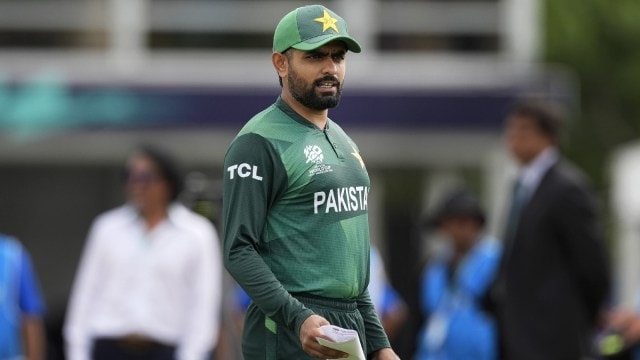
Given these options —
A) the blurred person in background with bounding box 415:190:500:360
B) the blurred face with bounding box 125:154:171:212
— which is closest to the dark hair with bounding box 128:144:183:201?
the blurred face with bounding box 125:154:171:212

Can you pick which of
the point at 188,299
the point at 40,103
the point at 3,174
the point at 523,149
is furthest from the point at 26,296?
the point at 3,174

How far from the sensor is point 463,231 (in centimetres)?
1120

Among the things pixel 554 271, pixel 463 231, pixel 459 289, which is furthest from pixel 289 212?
pixel 463 231

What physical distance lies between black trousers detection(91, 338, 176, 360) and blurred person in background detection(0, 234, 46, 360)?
720 mm

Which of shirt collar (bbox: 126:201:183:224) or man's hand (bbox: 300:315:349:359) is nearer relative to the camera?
man's hand (bbox: 300:315:349:359)

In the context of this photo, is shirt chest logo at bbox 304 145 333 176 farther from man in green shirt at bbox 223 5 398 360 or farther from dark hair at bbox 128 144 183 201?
dark hair at bbox 128 144 183 201

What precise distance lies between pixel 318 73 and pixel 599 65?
87.9 ft

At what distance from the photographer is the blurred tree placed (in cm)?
3028

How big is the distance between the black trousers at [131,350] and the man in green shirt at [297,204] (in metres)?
3.99

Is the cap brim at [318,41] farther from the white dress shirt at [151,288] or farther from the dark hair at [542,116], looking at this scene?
the white dress shirt at [151,288]

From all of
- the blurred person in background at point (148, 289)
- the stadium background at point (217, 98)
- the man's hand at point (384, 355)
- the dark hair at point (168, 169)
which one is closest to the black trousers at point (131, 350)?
the blurred person in background at point (148, 289)

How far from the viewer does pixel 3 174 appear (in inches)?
950

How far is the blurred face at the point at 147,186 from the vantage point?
9516 millimetres

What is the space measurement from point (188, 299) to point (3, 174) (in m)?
15.3
